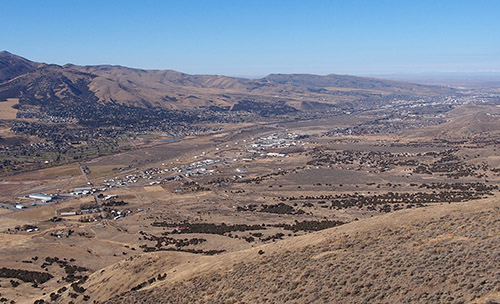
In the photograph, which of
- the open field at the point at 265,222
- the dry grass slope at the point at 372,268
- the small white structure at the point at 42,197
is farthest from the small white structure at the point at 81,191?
the dry grass slope at the point at 372,268

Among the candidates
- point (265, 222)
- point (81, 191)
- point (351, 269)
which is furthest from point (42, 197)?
point (351, 269)

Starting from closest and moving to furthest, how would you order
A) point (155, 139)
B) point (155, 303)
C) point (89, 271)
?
point (155, 303), point (89, 271), point (155, 139)

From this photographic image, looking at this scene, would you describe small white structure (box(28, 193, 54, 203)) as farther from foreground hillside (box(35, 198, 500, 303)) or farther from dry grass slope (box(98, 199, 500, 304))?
dry grass slope (box(98, 199, 500, 304))

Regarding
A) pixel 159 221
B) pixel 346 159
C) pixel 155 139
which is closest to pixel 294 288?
pixel 159 221

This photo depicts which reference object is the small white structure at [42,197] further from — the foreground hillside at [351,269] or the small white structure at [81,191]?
the foreground hillside at [351,269]

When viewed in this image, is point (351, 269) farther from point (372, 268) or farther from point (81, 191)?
point (81, 191)

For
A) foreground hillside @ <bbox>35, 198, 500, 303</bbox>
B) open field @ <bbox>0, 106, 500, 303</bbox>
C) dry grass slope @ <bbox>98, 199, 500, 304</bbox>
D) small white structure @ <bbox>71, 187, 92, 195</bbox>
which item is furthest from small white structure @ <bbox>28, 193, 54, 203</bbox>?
dry grass slope @ <bbox>98, 199, 500, 304</bbox>

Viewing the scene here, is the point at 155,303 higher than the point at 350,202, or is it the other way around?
the point at 155,303

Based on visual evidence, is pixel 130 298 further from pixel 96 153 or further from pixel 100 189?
pixel 96 153
